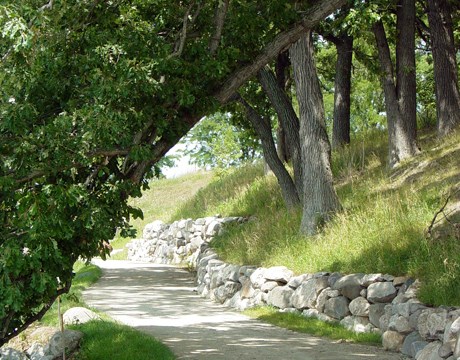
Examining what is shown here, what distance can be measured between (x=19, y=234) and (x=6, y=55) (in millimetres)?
2015

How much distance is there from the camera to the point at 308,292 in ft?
43.5

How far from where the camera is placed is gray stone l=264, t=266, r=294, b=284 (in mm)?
14516

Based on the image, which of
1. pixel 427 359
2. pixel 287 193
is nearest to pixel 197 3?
pixel 427 359

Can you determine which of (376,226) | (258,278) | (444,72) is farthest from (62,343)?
(444,72)

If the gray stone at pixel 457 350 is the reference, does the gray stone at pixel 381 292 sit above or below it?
above

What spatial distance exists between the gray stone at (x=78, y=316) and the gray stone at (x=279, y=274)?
135 inches

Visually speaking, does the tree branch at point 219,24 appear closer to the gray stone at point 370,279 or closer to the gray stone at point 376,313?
the gray stone at point 370,279

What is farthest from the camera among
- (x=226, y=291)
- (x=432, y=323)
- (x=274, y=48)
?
(x=226, y=291)

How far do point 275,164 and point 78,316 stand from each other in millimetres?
7152

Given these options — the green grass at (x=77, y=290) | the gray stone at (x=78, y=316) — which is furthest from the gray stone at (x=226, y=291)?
the gray stone at (x=78, y=316)

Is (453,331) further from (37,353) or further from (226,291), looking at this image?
(226,291)

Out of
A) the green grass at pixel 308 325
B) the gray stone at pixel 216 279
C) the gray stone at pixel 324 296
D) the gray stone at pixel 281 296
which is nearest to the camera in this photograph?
the green grass at pixel 308 325

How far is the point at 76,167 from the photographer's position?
326 inches

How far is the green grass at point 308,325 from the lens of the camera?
11102 mm
